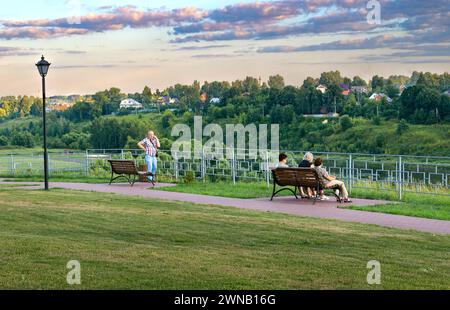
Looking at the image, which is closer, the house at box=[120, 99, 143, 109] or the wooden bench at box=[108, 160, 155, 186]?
the wooden bench at box=[108, 160, 155, 186]

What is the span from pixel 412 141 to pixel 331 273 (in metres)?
79.6

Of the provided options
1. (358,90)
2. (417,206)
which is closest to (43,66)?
(417,206)

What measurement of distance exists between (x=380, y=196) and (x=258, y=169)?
15.2 feet

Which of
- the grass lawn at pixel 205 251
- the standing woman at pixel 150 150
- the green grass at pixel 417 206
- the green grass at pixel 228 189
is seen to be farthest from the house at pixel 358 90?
the grass lawn at pixel 205 251

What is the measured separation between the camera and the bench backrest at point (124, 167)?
1847 cm

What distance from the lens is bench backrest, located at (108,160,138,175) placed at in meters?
18.5

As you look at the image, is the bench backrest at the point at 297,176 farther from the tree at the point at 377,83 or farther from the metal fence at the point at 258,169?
Answer: the tree at the point at 377,83

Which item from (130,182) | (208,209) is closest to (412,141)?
(130,182)

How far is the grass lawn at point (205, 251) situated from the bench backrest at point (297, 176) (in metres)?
2.27

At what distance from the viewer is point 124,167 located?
1875 centimetres

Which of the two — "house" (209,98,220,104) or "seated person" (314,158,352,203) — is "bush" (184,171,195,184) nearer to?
"seated person" (314,158,352,203)

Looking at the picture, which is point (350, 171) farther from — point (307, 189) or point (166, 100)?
point (166, 100)

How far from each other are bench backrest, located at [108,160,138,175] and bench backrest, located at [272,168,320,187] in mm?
5101

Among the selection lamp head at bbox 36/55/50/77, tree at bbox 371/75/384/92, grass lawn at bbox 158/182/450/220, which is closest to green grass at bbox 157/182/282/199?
grass lawn at bbox 158/182/450/220
